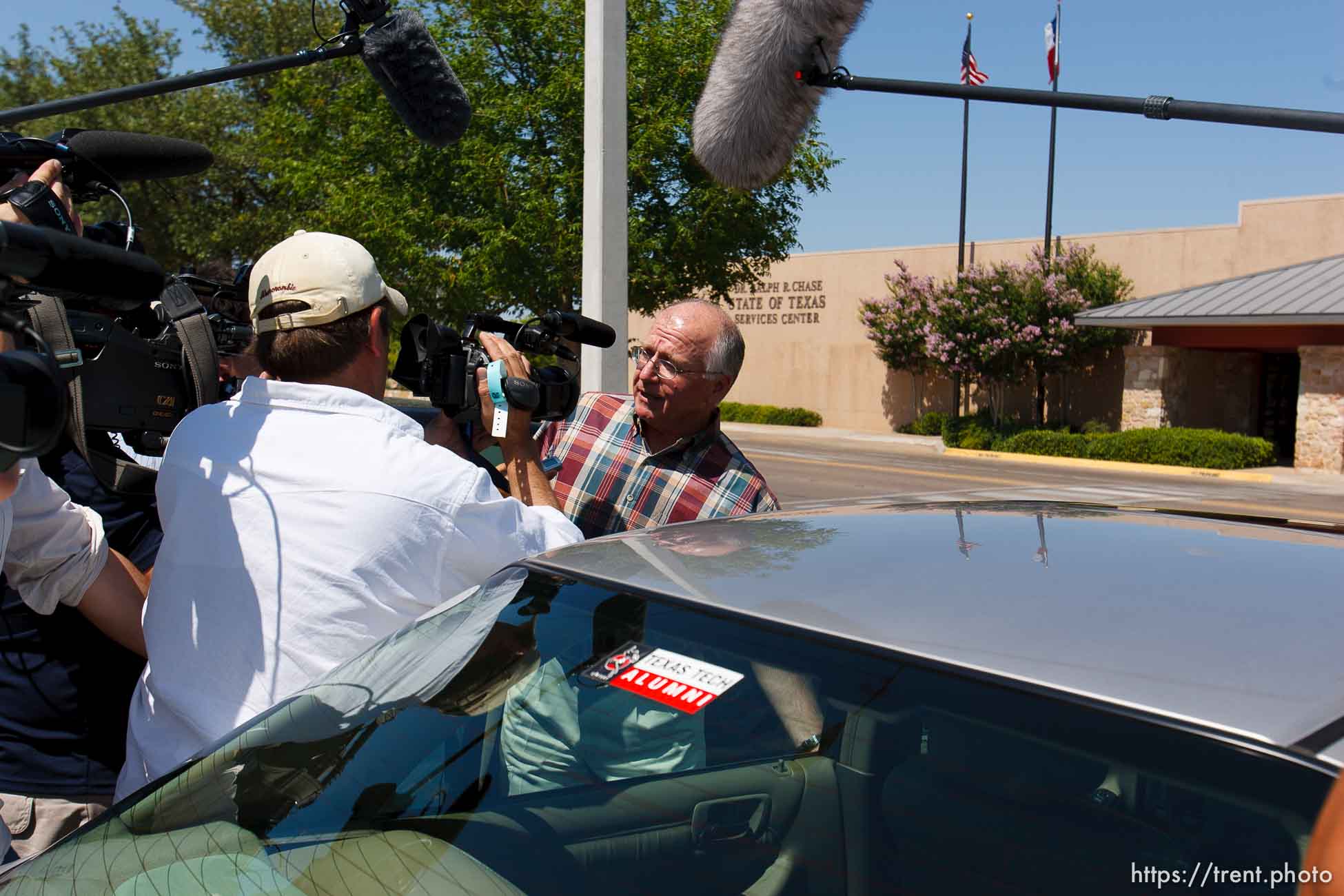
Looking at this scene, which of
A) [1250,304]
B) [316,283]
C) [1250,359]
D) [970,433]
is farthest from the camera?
[970,433]

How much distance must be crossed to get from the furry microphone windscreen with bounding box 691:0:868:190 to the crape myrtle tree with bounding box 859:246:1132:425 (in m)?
25.1

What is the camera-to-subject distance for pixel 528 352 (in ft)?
11.2

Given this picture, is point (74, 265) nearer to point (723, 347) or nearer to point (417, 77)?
point (723, 347)

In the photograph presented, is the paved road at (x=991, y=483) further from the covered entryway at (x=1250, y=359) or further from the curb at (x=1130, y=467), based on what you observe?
the covered entryway at (x=1250, y=359)

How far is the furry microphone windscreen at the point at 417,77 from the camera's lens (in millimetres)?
4438

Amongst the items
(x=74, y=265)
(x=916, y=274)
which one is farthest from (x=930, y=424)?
(x=74, y=265)

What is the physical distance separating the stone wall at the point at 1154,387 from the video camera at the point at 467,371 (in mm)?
25389

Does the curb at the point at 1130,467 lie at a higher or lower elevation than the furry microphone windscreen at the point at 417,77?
lower

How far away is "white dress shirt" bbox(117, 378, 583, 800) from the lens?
2.15 metres

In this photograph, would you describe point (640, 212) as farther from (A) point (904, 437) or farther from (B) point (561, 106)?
(A) point (904, 437)

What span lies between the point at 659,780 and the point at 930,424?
3104cm

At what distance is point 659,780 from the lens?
1.88 m

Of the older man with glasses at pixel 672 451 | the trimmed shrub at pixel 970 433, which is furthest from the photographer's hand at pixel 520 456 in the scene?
the trimmed shrub at pixel 970 433

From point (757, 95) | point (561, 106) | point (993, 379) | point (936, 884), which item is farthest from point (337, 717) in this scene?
point (993, 379)
